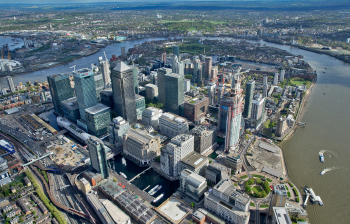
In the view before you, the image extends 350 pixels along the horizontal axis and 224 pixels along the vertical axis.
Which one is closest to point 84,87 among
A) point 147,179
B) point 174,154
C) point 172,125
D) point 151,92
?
point 172,125

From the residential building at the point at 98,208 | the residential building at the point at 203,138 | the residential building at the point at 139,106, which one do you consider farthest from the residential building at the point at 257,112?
the residential building at the point at 98,208

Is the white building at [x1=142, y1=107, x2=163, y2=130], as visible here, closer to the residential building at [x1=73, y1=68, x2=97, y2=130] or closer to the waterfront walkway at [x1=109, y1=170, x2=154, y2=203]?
the residential building at [x1=73, y1=68, x2=97, y2=130]

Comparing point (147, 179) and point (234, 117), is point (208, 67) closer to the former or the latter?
point (234, 117)

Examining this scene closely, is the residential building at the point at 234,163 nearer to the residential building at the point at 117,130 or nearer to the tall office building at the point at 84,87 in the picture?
the residential building at the point at 117,130

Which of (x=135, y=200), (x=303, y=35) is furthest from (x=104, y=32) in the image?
(x=135, y=200)

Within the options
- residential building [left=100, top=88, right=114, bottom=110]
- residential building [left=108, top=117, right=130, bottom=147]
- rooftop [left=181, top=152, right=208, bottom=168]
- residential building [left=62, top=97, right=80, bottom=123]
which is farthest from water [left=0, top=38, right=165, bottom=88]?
rooftop [left=181, top=152, right=208, bottom=168]

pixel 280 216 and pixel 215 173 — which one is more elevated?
pixel 215 173
